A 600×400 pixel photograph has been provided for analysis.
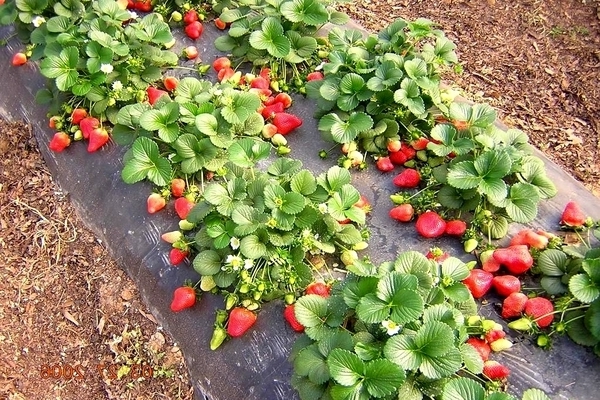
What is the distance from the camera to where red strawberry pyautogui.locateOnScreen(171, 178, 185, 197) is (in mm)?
2645

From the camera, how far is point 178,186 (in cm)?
264

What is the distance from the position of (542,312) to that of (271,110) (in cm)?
152

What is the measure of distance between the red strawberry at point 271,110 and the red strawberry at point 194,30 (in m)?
0.75

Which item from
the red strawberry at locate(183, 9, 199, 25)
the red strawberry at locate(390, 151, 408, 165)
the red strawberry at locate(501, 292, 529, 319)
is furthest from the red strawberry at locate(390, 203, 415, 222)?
the red strawberry at locate(183, 9, 199, 25)

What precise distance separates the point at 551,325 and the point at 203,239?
1332 millimetres

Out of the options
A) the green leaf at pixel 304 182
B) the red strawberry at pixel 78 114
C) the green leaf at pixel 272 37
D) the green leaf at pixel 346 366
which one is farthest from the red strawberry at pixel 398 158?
the red strawberry at pixel 78 114

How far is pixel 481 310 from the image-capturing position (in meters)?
2.23

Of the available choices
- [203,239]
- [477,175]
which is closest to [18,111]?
[203,239]

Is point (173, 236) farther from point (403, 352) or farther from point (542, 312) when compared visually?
point (542, 312)

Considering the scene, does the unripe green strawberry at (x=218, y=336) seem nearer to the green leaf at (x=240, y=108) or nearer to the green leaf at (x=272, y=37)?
the green leaf at (x=240, y=108)

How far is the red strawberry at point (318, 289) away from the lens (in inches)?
86.6

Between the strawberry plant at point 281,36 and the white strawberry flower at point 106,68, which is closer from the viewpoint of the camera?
the white strawberry flower at point 106,68

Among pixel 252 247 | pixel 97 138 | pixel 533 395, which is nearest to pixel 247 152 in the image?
pixel 252 247

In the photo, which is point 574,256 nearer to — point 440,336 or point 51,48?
point 440,336
